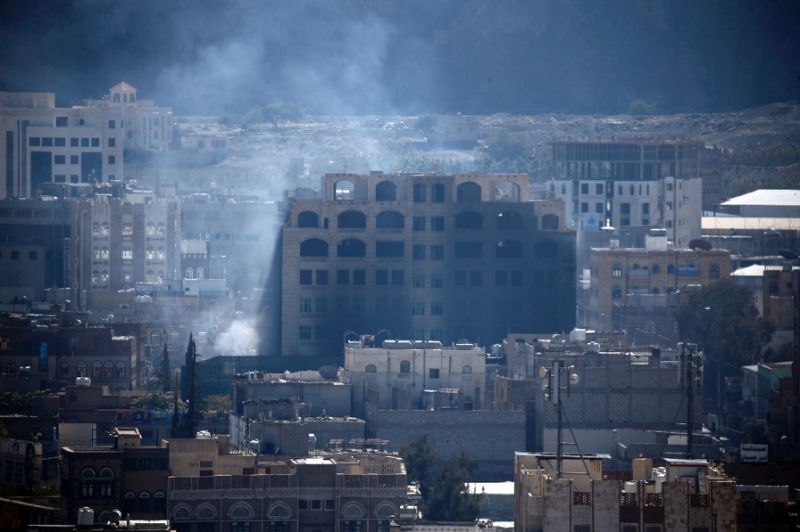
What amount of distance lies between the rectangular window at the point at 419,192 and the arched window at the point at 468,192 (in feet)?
3.77

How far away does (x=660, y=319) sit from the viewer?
110375 millimetres

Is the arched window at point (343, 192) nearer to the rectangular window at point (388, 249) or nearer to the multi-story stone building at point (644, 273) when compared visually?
the rectangular window at point (388, 249)

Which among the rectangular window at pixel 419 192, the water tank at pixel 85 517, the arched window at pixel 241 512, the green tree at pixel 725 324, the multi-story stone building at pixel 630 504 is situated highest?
the rectangular window at pixel 419 192

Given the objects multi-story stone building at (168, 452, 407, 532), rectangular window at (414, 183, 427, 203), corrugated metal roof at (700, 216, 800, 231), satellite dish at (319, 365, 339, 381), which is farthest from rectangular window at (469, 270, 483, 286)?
multi-story stone building at (168, 452, 407, 532)

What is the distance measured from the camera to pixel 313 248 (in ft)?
345

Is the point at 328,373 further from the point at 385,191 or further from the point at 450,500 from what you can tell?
the point at 385,191

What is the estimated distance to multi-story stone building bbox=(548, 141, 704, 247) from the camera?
468 ft

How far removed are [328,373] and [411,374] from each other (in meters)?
2.14

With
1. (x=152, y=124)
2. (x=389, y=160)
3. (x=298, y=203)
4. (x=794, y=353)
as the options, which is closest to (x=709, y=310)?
(x=794, y=353)

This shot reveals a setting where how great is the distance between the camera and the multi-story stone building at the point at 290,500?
205 feet

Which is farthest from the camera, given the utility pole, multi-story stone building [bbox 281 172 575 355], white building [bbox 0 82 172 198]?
white building [bbox 0 82 172 198]

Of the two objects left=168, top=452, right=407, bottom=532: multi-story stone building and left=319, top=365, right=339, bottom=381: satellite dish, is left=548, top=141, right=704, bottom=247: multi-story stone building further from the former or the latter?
left=168, top=452, right=407, bottom=532: multi-story stone building

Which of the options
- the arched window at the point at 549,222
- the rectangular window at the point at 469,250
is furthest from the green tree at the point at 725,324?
the rectangular window at the point at 469,250

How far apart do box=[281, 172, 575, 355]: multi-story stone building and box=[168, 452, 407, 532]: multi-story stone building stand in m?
39.5
